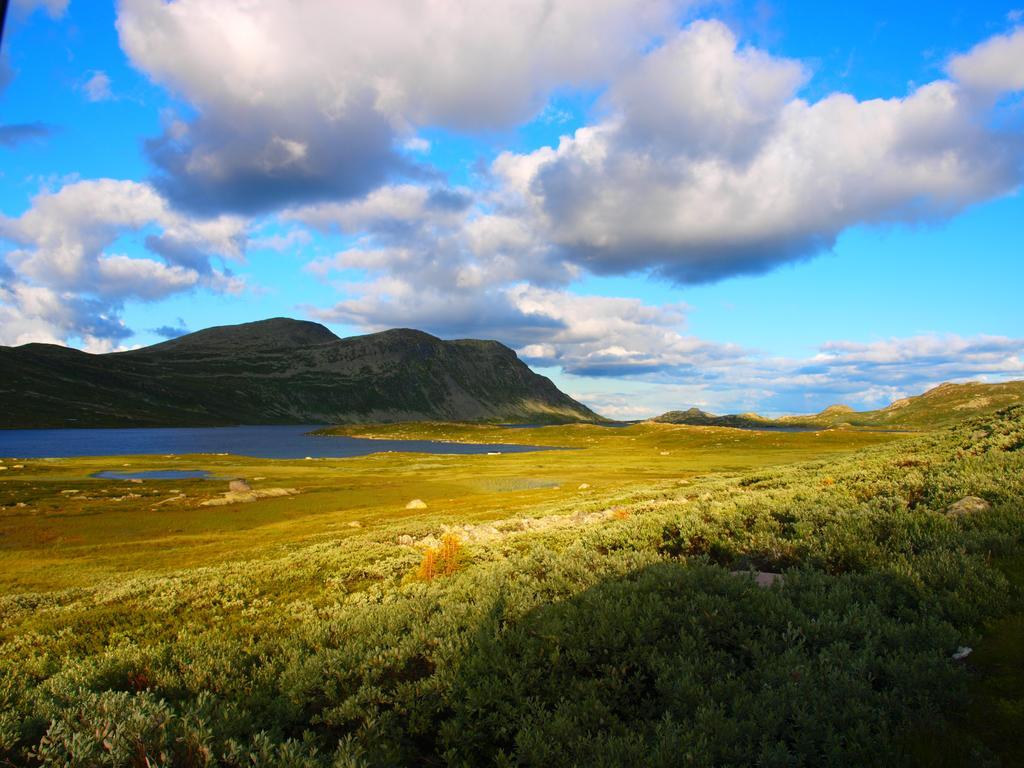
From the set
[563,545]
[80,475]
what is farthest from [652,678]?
[80,475]

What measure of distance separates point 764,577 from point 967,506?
22.7 ft

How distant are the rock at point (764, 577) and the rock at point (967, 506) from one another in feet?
18.4

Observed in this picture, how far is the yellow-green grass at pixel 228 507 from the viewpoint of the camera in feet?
108

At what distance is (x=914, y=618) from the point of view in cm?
827

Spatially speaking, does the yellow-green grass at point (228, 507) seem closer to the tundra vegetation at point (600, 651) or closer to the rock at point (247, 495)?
the rock at point (247, 495)

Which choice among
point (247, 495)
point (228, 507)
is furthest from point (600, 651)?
point (247, 495)

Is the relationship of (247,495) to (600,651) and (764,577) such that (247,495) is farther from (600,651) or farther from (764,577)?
(600,651)

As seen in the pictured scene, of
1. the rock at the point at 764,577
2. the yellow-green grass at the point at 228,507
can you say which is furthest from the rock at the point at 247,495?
the rock at the point at 764,577

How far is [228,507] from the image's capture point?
187 feet

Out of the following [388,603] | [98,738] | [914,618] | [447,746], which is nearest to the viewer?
[98,738]

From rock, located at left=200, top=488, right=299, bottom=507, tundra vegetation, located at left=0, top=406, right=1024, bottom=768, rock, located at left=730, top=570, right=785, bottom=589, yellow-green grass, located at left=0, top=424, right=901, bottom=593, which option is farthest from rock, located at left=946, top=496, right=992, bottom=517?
rock, located at left=200, top=488, right=299, bottom=507

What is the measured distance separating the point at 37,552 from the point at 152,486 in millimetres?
40852

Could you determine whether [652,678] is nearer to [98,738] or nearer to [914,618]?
[914,618]

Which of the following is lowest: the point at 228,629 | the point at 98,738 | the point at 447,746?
the point at 228,629
